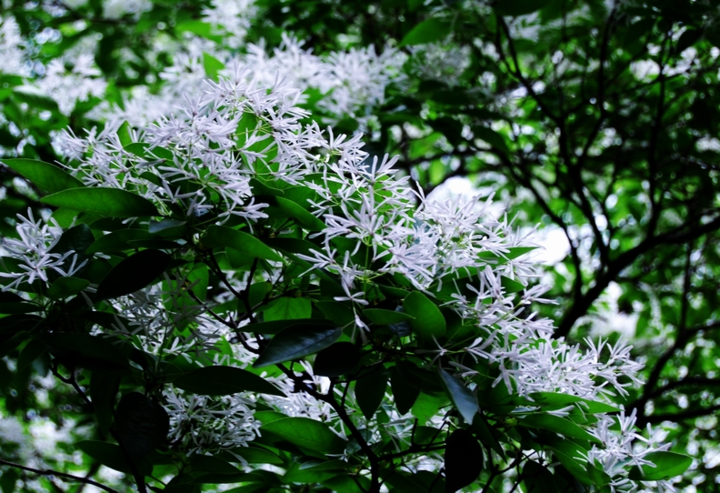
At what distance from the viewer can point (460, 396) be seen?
736mm

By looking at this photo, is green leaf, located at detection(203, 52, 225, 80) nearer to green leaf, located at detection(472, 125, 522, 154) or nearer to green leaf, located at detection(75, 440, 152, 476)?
green leaf, located at detection(472, 125, 522, 154)

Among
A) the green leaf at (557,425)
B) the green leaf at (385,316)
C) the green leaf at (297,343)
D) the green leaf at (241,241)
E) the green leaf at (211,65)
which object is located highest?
the green leaf at (211,65)

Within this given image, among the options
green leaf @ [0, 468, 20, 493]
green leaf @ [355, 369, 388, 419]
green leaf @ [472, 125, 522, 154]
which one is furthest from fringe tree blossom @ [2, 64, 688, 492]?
green leaf @ [0, 468, 20, 493]

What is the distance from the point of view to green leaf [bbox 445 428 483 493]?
0.82 meters

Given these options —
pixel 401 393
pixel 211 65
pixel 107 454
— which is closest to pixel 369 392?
pixel 401 393

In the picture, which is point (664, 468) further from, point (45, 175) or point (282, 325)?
point (45, 175)

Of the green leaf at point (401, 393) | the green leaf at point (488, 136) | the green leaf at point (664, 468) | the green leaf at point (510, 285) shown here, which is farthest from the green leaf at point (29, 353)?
the green leaf at point (488, 136)

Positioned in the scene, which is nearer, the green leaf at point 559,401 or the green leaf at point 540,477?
the green leaf at point 559,401

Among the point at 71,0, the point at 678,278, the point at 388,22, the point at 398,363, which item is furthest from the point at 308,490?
the point at 71,0

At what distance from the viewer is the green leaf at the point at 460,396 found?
2.30 ft

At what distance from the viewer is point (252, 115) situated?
0.87 m

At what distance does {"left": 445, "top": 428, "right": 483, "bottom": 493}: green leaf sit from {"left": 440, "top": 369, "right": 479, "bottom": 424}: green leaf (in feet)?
0.38

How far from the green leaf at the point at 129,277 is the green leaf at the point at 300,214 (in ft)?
0.51

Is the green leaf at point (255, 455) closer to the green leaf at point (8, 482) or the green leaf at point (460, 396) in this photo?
the green leaf at point (460, 396)
